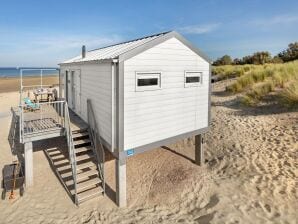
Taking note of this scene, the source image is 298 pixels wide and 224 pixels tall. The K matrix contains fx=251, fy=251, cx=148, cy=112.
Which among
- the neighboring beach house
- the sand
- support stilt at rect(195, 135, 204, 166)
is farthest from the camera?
support stilt at rect(195, 135, 204, 166)

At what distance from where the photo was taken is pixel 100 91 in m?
8.00

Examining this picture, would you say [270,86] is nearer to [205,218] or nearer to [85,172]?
[205,218]

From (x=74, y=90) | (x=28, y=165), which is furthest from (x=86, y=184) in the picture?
(x=74, y=90)

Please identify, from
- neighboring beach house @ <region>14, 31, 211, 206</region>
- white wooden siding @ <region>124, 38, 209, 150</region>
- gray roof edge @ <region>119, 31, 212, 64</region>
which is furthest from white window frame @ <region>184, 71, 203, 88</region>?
gray roof edge @ <region>119, 31, 212, 64</region>

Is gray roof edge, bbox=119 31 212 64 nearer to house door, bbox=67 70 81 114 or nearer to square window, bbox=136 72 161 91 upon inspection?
square window, bbox=136 72 161 91

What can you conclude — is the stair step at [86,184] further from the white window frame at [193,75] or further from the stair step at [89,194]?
the white window frame at [193,75]

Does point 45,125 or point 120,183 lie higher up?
point 45,125

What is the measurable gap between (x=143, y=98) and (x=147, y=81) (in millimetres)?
537

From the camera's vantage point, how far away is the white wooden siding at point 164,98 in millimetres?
7153

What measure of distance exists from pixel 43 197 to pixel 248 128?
29.5ft

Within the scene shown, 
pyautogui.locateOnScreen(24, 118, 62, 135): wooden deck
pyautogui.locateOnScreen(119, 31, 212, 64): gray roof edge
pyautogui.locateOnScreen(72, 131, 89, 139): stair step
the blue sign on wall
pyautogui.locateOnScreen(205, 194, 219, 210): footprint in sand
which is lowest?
pyautogui.locateOnScreen(205, 194, 219, 210): footprint in sand

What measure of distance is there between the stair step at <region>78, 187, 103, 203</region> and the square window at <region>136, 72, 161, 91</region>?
11.3ft

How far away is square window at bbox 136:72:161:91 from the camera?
7.25 meters

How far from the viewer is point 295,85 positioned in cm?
1384
